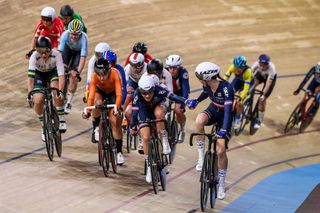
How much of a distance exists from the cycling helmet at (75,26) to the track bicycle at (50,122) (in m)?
1.32

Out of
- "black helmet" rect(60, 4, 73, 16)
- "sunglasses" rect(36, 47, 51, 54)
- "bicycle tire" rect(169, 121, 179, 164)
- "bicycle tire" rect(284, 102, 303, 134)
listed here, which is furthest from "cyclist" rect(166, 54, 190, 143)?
"bicycle tire" rect(284, 102, 303, 134)

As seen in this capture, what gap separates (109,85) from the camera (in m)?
11.1

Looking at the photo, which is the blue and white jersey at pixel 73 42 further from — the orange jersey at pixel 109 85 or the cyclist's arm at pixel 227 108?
the cyclist's arm at pixel 227 108

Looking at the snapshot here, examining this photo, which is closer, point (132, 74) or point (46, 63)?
point (46, 63)

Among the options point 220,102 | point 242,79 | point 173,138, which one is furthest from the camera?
A: point 242,79

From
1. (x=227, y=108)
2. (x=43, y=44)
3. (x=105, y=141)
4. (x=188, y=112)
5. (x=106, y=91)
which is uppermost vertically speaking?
(x=43, y=44)

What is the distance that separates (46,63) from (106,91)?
846mm

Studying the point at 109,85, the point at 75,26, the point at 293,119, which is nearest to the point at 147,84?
the point at 109,85

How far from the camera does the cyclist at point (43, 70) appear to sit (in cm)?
1123

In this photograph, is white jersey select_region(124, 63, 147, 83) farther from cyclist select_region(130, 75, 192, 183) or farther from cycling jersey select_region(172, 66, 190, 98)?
cyclist select_region(130, 75, 192, 183)

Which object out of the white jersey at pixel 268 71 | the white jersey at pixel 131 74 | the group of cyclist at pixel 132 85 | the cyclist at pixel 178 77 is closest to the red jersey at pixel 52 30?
the group of cyclist at pixel 132 85

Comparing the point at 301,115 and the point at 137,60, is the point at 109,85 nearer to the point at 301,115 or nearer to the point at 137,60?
the point at 137,60

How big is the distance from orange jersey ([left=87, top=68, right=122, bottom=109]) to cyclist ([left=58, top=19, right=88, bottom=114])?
1.38 meters

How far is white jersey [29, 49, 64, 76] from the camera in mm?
11383
